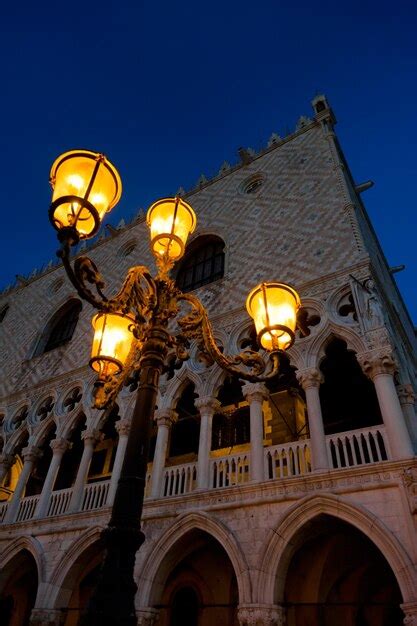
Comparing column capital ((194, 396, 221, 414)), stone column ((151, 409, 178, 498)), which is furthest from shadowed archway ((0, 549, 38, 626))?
column capital ((194, 396, 221, 414))

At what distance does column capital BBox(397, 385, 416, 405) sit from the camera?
6.43 metres

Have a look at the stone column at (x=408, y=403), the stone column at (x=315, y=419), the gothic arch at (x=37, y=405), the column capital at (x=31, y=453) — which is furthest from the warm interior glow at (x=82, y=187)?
the gothic arch at (x=37, y=405)

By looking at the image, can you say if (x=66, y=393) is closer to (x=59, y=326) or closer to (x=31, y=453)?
(x=31, y=453)

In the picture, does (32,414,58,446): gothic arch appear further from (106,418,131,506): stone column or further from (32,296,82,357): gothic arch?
(32,296,82,357): gothic arch

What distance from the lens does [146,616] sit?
6008mm

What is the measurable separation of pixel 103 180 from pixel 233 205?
27.9 feet

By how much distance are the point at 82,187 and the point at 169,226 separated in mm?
1133

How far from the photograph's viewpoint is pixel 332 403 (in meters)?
10.0

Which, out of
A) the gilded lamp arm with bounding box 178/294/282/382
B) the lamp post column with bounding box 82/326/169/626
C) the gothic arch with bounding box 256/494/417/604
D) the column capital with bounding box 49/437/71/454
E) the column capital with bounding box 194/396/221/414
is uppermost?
the column capital with bounding box 49/437/71/454

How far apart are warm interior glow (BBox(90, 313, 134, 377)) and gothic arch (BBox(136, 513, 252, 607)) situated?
319 cm

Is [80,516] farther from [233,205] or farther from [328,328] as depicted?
[233,205]

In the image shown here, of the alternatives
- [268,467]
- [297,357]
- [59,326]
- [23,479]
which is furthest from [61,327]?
[268,467]

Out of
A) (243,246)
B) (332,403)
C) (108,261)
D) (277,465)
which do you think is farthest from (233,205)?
(277,465)

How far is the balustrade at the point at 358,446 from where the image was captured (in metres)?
5.67
